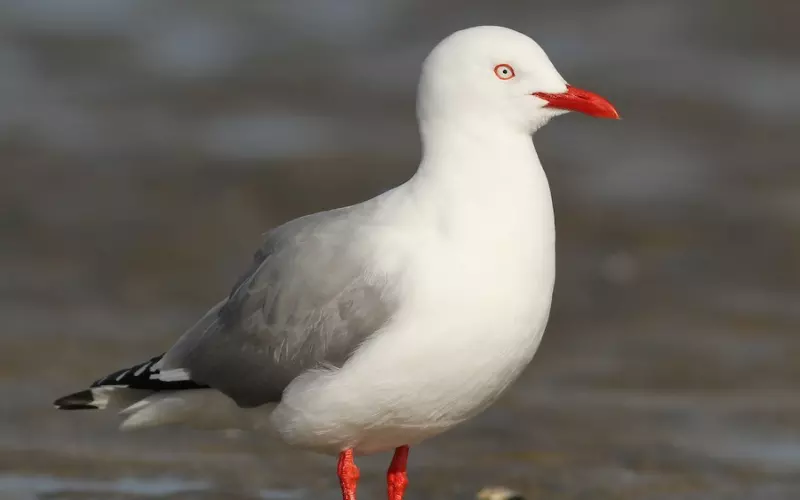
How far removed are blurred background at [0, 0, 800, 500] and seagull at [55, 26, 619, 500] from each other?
1.41m

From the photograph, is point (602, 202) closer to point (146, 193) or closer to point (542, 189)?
point (146, 193)

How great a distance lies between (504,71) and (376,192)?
6.08m

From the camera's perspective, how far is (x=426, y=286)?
5.06m

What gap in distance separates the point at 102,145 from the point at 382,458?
18.4 ft

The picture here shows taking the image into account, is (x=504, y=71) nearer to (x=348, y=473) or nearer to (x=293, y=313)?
(x=293, y=313)

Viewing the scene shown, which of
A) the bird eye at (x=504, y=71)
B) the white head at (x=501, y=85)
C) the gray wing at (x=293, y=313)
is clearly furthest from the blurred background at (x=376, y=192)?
the bird eye at (x=504, y=71)

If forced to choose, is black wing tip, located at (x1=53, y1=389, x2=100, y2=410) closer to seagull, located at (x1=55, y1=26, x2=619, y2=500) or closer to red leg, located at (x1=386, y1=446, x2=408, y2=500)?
seagull, located at (x1=55, y1=26, x2=619, y2=500)

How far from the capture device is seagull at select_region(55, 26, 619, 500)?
16.7 feet

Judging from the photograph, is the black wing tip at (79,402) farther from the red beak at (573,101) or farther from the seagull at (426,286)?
the red beak at (573,101)

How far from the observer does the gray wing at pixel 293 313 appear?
5254 millimetres

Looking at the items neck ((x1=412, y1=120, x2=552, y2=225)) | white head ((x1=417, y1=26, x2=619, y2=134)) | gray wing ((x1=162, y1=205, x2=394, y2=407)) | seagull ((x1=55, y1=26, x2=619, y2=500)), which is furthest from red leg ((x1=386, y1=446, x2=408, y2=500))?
white head ((x1=417, y1=26, x2=619, y2=134))

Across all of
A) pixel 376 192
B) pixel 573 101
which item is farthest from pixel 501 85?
pixel 376 192

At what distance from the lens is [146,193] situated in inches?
456

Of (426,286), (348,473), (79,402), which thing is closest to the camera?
(426,286)
